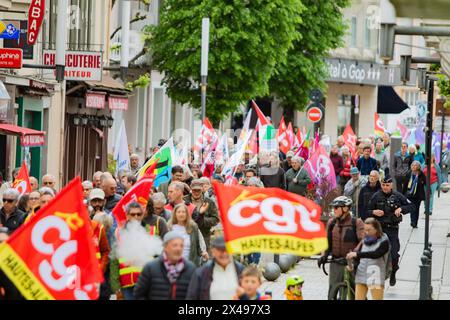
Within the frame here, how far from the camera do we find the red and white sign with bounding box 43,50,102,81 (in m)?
30.6

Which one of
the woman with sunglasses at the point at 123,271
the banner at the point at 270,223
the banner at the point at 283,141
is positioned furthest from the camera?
the banner at the point at 283,141

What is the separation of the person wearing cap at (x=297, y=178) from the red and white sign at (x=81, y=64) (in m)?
4.11

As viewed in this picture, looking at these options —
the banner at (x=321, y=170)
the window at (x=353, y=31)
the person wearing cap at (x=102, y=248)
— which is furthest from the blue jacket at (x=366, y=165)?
the window at (x=353, y=31)

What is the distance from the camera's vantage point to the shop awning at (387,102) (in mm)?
73438

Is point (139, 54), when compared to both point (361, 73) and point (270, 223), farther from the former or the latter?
point (270, 223)

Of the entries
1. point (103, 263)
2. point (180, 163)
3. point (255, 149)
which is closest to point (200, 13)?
point (255, 149)

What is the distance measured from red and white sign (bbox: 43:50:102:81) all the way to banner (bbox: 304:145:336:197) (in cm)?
462

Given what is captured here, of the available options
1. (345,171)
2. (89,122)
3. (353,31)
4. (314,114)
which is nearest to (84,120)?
(89,122)

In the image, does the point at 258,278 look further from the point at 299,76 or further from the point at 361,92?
the point at 361,92

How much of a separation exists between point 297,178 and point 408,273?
522cm

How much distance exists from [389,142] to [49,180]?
23.8m

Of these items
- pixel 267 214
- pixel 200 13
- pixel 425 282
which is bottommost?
pixel 425 282

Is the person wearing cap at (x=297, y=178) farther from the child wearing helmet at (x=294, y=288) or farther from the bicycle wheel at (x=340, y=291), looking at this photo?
the child wearing helmet at (x=294, y=288)

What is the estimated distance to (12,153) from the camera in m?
32.6
